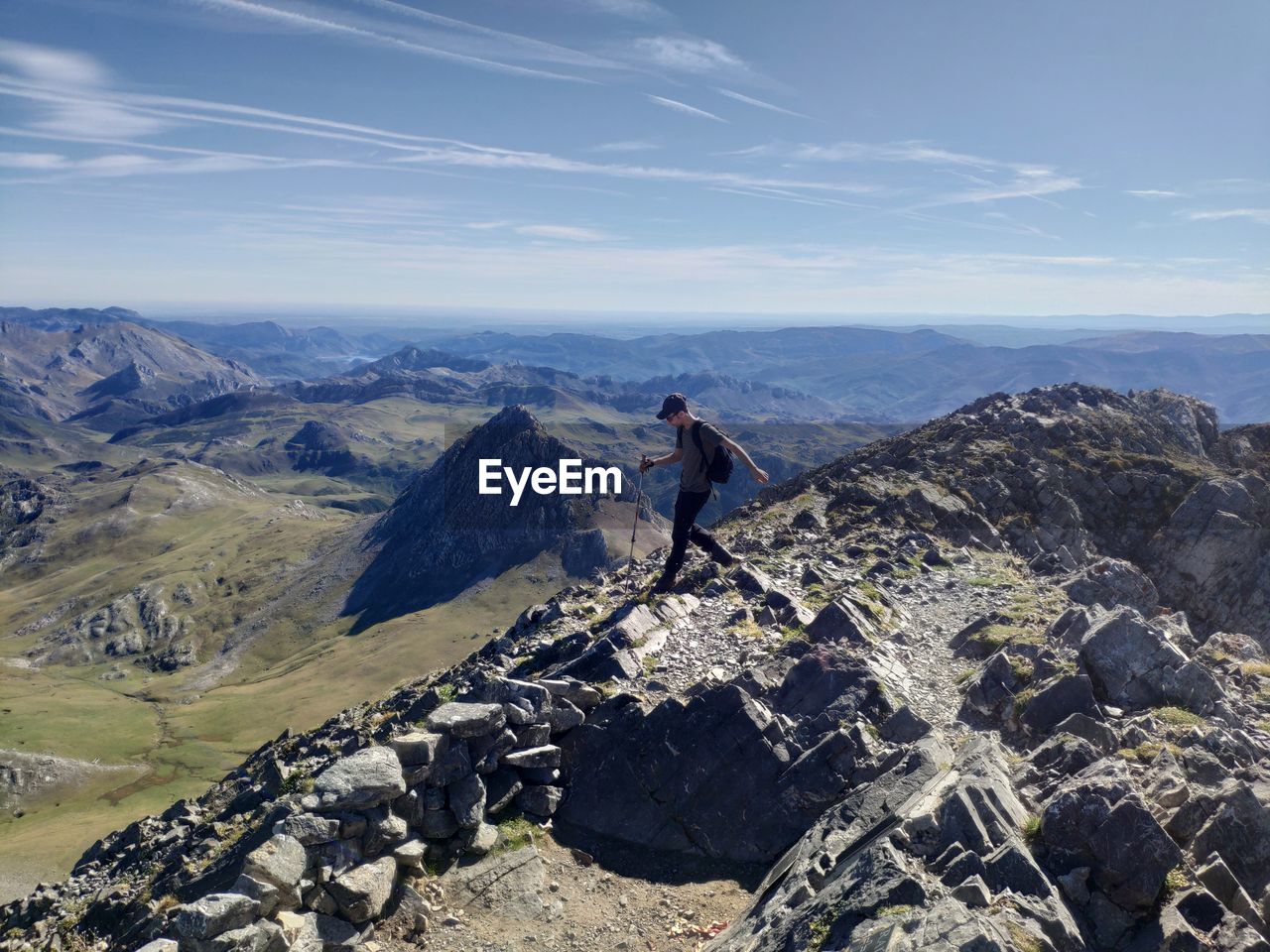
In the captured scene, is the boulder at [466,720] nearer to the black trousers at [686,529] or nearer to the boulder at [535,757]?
the boulder at [535,757]

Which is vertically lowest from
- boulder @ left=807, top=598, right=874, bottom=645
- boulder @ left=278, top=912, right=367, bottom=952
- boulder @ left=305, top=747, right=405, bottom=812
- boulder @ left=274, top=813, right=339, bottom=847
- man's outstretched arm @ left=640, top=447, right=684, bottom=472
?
boulder @ left=278, top=912, right=367, bottom=952

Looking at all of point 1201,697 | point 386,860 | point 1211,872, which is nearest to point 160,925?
Result: point 386,860

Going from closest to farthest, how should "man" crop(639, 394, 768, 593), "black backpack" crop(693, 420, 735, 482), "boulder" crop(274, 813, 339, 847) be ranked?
"boulder" crop(274, 813, 339, 847), "man" crop(639, 394, 768, 593), "black backpack" crop(693, 420, 735, 482)

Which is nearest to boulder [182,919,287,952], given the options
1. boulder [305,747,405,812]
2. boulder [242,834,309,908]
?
boulder [242,834,309,908]

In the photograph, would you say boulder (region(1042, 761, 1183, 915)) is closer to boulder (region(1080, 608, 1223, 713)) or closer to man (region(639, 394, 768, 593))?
boulder (region(1080, 608, 1223, 713))

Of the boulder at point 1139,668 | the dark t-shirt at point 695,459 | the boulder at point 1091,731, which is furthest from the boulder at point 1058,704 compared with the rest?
the dark t-shirt at point 695,459

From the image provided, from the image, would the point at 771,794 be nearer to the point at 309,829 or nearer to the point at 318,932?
the point at 318,932

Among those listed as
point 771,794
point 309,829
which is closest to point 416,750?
point 309,829
